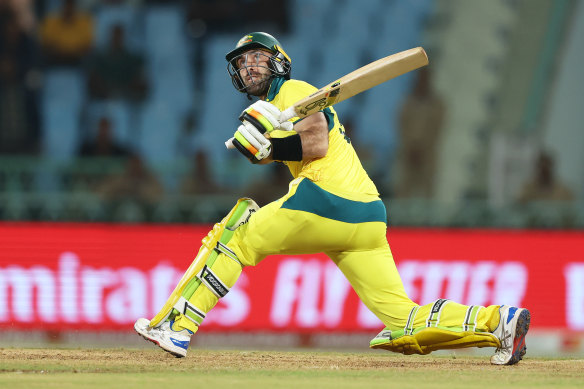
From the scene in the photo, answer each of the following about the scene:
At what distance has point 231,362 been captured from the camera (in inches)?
246

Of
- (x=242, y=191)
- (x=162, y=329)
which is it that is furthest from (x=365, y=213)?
(x=242, y=191)

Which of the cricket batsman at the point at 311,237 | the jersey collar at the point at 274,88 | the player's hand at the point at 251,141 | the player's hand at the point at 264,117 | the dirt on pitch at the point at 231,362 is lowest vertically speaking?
the dirt on pitch at the point at 231,362

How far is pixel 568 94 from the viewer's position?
13.6 metres

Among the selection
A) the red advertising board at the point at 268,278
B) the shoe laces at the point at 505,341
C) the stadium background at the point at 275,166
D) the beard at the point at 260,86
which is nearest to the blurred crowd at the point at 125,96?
the stadium background at the point at 275,166

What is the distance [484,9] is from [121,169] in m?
5.25

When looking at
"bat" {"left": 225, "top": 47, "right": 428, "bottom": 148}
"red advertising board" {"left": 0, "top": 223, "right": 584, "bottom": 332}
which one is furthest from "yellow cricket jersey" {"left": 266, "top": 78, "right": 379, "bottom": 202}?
"red advertising board" {"left": 0, "top": 223, "right": 584, "bottom": 332}

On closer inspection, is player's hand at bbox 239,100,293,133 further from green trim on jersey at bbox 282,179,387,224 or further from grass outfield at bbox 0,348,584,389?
grass outfield at bbox 0,348,584,389

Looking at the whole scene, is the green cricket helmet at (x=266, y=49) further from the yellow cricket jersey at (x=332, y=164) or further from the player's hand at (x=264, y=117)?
the player's hand at (x=264, y=117)

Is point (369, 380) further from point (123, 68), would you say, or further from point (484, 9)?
point (484, 9)

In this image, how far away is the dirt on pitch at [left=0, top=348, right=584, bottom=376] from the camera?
5.91 metres

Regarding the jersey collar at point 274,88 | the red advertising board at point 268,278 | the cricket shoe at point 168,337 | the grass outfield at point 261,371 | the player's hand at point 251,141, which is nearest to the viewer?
the grass outfield at point 261,371

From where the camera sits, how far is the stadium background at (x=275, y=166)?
31.9ft

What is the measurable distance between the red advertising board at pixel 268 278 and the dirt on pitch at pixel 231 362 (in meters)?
2.69

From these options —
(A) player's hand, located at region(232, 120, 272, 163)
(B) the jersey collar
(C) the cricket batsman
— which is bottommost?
(C) the cricket batsman
